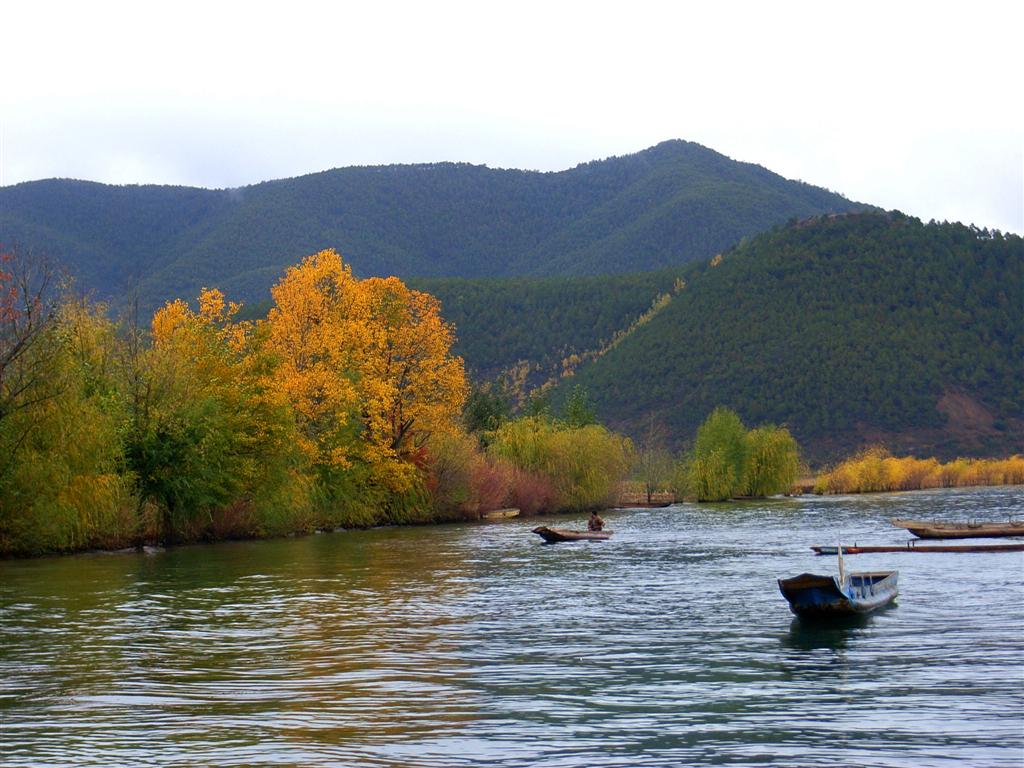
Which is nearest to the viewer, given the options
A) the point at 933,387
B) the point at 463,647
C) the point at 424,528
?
the point at 463,647

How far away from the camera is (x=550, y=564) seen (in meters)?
46.8

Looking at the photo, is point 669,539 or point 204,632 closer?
point 204,632

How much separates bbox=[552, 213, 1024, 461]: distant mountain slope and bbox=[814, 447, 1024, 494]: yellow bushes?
616 inches

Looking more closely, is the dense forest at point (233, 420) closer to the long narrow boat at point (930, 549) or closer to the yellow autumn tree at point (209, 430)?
the yellow autumn tree at point (209, 430)

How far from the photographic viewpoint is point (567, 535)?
57406mm

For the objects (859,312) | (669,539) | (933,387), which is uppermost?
(859,312)

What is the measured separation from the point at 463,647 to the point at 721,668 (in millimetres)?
5411

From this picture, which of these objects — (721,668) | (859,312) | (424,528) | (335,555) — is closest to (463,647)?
(721,668)

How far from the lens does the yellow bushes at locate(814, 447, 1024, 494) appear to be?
119750mm

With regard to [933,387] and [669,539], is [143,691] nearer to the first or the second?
[669,539]

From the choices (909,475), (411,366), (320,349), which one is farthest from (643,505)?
(320,349)

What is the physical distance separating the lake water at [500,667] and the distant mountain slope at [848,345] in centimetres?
10404

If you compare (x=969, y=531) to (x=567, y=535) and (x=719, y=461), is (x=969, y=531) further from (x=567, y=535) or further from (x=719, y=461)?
(x=719, y=461)

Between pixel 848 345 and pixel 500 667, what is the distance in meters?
139
